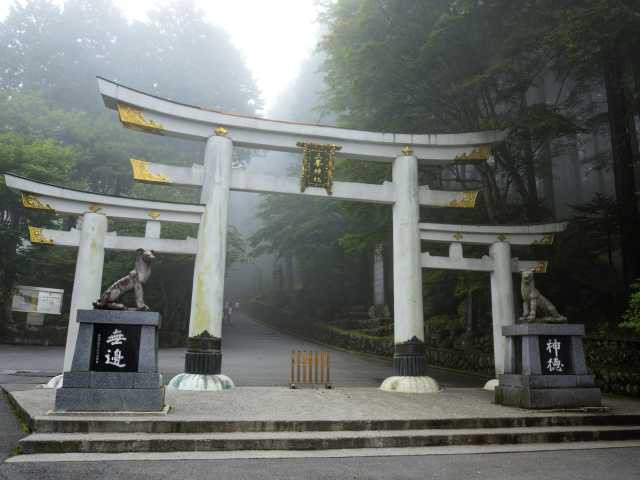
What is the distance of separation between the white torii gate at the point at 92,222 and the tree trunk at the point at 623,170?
35.9 ft

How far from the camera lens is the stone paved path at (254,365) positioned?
41.1 ft

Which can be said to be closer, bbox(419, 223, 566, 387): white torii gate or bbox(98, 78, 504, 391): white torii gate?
bbox(98, 78, 504, 391): white torii gate

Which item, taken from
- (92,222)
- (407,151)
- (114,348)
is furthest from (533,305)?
(92,222)

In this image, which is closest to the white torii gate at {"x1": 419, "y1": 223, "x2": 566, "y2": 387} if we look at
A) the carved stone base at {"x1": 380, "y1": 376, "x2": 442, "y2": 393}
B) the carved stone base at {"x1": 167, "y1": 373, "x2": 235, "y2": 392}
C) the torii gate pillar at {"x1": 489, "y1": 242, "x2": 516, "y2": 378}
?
the torii gate pillar at {"x1": 489, "y1": 242, "x2": 516, "y2": 378}

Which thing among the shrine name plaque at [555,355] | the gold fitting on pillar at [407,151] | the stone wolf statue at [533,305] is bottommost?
the shrine name plaque at [555,355]

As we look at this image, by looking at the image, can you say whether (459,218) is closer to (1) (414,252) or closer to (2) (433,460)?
(1) (414,252)

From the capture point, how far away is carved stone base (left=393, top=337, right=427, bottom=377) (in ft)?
33.2

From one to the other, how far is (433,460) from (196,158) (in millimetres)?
28072

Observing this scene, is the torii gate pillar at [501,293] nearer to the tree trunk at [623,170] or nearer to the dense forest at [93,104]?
the tree trunk at [623,170]

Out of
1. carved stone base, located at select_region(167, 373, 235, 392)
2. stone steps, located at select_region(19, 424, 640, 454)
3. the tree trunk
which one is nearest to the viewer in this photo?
stone steps, located at select_region(19, 424, 640, 454)

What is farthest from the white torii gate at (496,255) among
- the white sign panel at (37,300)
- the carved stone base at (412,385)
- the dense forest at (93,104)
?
the dense forest at (93,104)

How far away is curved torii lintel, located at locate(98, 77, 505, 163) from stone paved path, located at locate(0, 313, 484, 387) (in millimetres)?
5848

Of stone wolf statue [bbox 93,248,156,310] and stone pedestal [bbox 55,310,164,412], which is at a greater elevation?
stone wolf statue [bbox 93,248,156,310]

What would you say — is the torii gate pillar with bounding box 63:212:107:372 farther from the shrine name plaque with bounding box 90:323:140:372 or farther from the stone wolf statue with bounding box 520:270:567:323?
the stone wolf statue with bounding box 520:270:567:323
